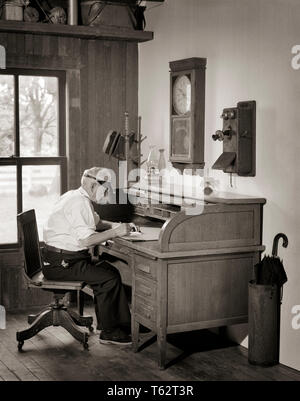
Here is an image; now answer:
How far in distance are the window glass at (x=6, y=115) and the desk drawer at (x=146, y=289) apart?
6.80 feet

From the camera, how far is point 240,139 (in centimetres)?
488

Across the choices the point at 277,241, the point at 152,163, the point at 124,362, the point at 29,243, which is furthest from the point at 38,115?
the point at 277,241

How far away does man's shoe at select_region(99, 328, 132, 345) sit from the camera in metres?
5.14

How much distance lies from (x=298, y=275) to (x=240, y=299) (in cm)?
54

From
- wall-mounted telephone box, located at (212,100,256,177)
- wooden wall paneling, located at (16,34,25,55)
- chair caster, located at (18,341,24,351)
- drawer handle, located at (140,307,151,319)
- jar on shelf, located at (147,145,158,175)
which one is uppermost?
wooden wall paneling, located at (16,34,25,55)

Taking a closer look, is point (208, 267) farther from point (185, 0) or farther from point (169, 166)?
point (185, 0)

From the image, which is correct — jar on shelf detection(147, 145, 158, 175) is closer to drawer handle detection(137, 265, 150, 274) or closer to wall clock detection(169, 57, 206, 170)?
wall clock detection(169, 57, 206, 170)

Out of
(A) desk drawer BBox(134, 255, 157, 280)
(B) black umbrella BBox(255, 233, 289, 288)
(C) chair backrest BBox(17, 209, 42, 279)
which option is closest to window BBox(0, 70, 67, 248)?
(C) chair backrest BBox(17, 209, 42, 279)

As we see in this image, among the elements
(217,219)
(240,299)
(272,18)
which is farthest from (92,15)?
(240,299)

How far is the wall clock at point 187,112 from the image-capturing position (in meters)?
5.46

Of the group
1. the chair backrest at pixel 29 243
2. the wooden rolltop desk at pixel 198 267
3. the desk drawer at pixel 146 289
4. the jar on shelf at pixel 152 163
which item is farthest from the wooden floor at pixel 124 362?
the jar on shelf at pixel 152 163

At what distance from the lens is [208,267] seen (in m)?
4.75

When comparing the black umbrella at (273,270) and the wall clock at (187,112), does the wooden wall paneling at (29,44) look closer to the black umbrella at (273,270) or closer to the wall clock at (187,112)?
the wall clock at (187,112)

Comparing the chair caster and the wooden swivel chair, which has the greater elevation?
the wooden swivel chair
